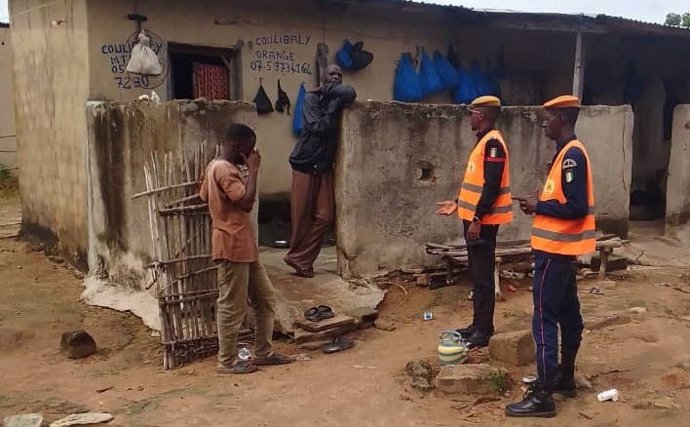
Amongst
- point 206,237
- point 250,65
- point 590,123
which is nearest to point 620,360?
point 206,237

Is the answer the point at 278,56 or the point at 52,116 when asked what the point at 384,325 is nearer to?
the point at 278,56

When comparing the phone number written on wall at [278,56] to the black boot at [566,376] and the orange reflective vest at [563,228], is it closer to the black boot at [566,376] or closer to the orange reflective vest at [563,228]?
the orange reflective vest at [563,228]

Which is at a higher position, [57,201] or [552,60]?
[552,60]

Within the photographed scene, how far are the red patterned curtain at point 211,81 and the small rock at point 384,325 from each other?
390 centimetres

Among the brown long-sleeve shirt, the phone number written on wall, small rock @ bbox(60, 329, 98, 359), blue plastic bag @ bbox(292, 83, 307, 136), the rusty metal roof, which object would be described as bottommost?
small rock @ bbox(60, 329, 98, 359)

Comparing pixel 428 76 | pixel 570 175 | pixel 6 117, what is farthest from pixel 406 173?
pixel 6 117

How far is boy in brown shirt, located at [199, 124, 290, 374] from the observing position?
16.8ft

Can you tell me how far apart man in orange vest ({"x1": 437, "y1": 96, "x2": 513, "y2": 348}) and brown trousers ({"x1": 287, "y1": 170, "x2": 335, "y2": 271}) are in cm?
188

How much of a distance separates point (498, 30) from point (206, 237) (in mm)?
7115

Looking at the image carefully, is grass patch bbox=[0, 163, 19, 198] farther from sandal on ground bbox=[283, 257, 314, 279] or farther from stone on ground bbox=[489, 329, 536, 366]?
stone on ground bbox=[489, 329, 536, 366]

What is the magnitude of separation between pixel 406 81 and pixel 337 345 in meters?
5.33

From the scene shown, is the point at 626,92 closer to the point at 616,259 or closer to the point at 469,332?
the point at 616,259

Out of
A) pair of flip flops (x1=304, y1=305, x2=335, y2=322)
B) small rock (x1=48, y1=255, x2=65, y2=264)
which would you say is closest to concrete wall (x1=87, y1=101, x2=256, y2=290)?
small rock (x1=48, y1=255, x2=65, y2=264)

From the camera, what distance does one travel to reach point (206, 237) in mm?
5797
